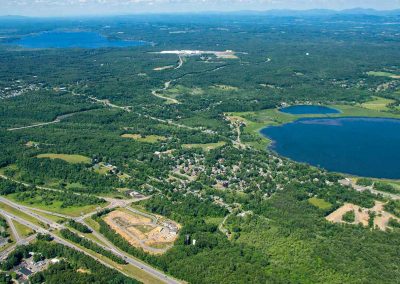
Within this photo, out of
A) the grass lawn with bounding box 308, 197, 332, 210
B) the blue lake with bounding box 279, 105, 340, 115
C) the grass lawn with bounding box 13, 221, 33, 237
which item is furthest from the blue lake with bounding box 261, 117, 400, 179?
the grass lawn with bounding box 13, 221, 33, 237

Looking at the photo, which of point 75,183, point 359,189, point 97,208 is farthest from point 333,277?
point 75,183

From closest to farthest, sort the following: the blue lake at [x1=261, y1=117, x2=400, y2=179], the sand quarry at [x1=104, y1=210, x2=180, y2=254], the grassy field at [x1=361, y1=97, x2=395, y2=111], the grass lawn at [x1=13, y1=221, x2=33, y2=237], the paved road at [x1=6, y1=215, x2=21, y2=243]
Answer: the sand quarry at [x1=104, y1=210, x2=180, y2=254] < the paved road at [x1=6, y1=215, x2=21, y2=243] < the grass lawn at [x1=13, y1=221, x2=33, y2=237] < the blue lake at [x1=261, y1=117, x2=400, y2=179] < the grassy field at [x1=361, y1=97, x2=395, y2=111]

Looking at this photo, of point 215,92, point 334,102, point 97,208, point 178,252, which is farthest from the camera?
point 215,92

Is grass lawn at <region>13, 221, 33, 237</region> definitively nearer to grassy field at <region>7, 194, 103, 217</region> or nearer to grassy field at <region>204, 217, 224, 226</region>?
grassy field at <region>7, 194, 103, 217</region>

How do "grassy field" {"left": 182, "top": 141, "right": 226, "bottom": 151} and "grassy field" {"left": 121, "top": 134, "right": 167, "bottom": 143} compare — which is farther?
"grassy field" {"left": 121, "top": 134, "right": 167, "bottom": 143}

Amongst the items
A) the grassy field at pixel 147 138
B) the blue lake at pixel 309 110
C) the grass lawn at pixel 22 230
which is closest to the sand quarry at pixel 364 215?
the grass lawn at pixel 22 230

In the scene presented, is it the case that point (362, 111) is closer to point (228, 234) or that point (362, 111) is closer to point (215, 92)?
point (215, 92)

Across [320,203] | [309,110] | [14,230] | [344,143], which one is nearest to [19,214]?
[14,230]
